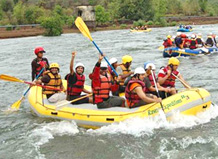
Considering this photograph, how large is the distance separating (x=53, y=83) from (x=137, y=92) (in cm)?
235

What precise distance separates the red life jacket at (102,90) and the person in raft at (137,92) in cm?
47

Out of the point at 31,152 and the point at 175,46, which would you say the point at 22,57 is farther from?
the point at 31,152

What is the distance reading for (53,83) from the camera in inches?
321

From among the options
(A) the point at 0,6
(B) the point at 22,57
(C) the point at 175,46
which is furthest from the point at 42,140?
(A) the point at 0,6

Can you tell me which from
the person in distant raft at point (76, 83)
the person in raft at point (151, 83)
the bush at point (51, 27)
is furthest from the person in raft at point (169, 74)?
the bush at point (51, 27)

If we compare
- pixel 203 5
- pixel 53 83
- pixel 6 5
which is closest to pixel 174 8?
pixel 203 5

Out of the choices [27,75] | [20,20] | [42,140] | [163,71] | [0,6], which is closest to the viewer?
[42,140]

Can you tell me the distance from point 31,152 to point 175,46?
41.5ft

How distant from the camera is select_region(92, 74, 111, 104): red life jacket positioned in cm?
709

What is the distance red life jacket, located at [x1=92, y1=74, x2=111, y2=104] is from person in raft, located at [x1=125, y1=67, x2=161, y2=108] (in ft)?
1.54

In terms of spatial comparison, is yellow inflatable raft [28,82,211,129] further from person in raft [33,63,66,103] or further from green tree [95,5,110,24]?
green tree [95,5,110,24]

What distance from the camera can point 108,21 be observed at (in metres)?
56.4

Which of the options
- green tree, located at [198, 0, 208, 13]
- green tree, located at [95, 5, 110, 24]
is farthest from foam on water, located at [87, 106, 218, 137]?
green tree, located at [198, 0, 208, 13]

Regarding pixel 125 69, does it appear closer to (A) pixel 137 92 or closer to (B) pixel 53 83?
(A) pixel 137 92
